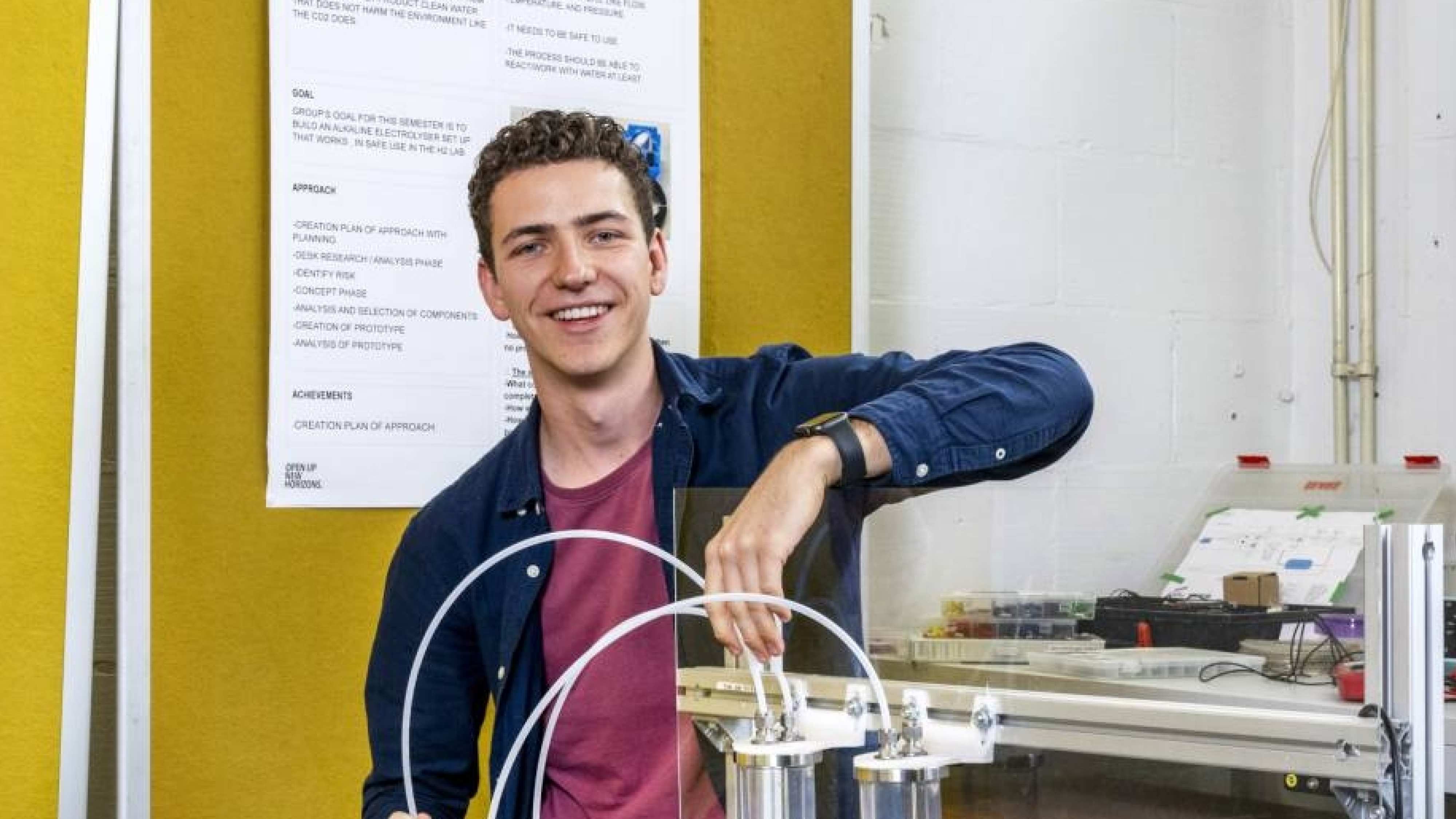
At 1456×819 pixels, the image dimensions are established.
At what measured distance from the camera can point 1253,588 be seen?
229 cm

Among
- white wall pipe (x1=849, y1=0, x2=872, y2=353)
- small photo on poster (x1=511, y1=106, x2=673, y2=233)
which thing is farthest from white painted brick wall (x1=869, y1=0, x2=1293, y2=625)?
small photo on poster (x1=511, y1=106, x2=673, y2=233)

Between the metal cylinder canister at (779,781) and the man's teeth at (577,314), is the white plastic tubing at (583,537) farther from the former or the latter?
the man's teeth at (577,314)

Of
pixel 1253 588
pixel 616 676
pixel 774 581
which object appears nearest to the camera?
pixel 774 581

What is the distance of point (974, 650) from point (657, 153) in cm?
114

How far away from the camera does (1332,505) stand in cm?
243

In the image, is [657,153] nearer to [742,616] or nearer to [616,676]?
[616,676]

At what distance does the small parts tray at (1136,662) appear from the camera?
1.01 metres

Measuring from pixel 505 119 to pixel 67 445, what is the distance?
60 centimetres

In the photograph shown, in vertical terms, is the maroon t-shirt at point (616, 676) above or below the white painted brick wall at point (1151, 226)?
below

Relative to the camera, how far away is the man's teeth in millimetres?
1626

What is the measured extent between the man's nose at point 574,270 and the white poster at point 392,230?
274mm

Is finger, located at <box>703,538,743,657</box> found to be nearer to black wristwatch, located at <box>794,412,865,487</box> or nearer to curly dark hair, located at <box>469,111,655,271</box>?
black wristwatch, located at <box>794,412,865,487</box>

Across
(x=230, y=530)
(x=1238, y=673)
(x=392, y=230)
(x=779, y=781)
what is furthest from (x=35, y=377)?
(x=1238, y=673)

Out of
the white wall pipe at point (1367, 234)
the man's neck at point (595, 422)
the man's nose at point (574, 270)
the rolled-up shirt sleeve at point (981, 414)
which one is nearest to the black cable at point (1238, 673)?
the rolled-up shirt sleeve at point (981, 414)
